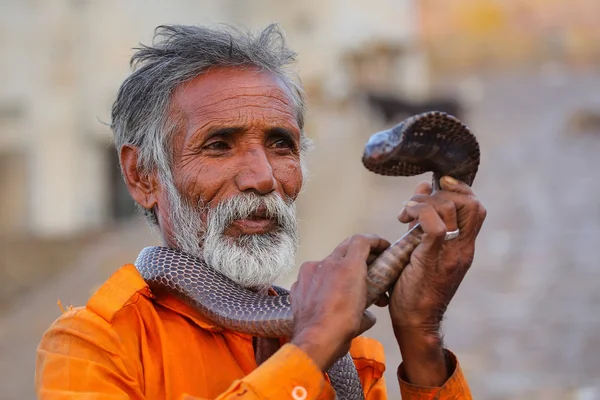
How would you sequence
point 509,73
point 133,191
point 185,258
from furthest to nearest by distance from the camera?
1. point 509,73
2. point 133,191
3. point 185,258

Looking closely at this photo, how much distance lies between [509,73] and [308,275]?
35303mm

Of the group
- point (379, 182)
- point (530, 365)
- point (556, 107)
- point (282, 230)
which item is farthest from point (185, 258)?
point (556, 107)

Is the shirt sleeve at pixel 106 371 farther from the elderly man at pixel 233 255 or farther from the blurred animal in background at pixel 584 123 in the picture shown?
the blurred animal in background at pixel 584 123

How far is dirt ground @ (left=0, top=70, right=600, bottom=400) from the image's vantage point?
816 cm

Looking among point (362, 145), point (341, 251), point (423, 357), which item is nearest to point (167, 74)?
point (341, 251)

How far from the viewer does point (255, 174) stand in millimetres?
2309

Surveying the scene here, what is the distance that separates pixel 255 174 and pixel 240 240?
0.58 ft

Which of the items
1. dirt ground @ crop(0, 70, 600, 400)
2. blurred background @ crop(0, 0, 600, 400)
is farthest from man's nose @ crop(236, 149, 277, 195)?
dirt ground @ crop(0, 70, 600, 400)

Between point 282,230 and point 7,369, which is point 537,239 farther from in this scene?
point 282,230

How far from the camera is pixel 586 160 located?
17547mm

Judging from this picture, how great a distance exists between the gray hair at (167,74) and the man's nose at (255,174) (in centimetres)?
23

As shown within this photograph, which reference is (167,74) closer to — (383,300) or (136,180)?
(136,180)

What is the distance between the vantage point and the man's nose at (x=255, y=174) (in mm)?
2295

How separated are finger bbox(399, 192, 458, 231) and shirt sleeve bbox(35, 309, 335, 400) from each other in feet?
1.34
